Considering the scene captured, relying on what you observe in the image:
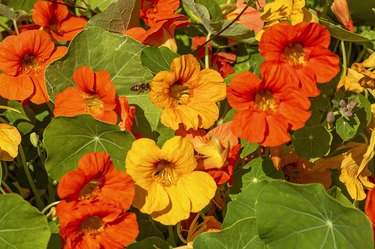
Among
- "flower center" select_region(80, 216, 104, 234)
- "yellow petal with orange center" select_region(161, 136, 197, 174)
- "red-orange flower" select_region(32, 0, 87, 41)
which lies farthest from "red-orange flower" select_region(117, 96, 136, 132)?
"red-orange flower" select_region(32, 0, 87, 41)

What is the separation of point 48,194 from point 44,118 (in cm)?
21

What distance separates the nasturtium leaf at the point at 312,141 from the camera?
1683 mm

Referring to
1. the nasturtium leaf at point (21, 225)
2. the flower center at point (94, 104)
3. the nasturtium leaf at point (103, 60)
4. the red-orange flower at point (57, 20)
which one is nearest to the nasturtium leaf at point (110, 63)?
the nasturtium leaf at point (103, 60)

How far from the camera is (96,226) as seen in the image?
151 centimetres

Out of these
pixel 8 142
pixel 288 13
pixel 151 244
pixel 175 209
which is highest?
pixel 288 13

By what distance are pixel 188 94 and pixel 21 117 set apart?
0.48 meters

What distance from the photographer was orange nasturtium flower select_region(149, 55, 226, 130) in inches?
63.6

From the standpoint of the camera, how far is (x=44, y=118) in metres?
1.96

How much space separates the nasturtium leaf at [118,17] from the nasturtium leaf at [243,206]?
23.2 inches

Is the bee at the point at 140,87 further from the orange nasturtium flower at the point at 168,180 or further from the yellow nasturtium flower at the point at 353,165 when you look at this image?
the yellow nasturtium flower at the point at 353,165

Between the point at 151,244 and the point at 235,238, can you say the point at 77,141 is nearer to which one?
the point at 151,244

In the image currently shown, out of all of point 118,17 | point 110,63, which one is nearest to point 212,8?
point 118,17

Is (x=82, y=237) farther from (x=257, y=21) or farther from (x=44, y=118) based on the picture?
(x=257, y=21)

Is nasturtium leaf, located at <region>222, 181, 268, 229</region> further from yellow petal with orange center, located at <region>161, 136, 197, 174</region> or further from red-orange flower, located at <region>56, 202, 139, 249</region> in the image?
red-orange flower, located at <region>56, 202, 139, 249</region>
